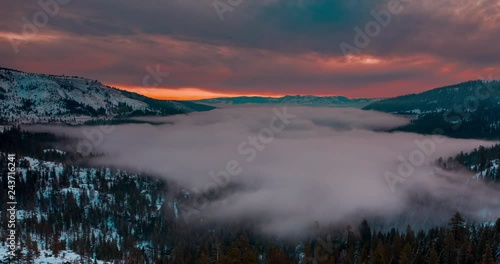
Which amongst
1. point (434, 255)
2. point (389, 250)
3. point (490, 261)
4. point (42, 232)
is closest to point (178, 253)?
point (42, 232)

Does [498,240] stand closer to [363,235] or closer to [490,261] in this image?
[490,261]

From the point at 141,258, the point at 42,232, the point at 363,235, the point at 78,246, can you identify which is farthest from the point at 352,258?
the point at 42,232

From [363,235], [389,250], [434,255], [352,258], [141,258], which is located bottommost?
[141,258]

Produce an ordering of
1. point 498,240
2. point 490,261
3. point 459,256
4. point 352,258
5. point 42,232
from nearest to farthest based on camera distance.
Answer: point 490,261 < point 459,256 < point 498,240 < point 352,258 < point 42,232

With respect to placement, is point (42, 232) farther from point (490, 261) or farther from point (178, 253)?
point (490, 261)

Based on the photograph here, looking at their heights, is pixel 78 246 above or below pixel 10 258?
below

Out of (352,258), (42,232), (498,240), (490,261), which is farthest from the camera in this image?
(42,232)

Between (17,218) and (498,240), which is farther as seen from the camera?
(17,218)

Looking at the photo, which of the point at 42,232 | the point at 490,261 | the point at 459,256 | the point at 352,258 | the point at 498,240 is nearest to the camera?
the point at 490,261

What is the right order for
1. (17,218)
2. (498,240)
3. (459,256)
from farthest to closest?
(17,218) < (498,240) < (459,256)
